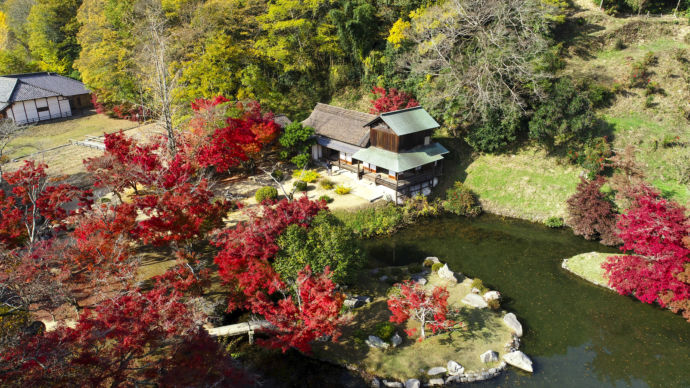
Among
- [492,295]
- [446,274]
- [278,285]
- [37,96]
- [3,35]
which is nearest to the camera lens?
[278,285]

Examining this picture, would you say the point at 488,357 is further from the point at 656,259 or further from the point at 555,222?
the point at 555,222

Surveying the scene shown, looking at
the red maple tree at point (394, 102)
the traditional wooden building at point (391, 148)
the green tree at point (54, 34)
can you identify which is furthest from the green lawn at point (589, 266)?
the green tree at point (54, 34)

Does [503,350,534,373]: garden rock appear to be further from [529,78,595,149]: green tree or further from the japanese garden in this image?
[529,78,595,149]: green tree

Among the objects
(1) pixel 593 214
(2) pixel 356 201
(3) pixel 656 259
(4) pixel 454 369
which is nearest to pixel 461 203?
(2) pixel 356 201

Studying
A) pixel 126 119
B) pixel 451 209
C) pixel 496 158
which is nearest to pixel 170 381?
pixel 451 209

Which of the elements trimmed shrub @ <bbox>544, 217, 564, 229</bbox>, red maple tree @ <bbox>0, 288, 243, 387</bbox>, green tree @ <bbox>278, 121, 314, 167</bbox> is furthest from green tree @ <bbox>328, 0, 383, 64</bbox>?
red maple tree @ <bbox>0, 288, 243, 387</bbox>

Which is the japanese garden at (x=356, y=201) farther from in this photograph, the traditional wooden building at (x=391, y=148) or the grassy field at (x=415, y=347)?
the traditional wooden building at (x=391, y=148)

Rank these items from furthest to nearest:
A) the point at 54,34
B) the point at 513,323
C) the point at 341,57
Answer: the point at 54,34 → the point at 341,57 → the point at 513,323
